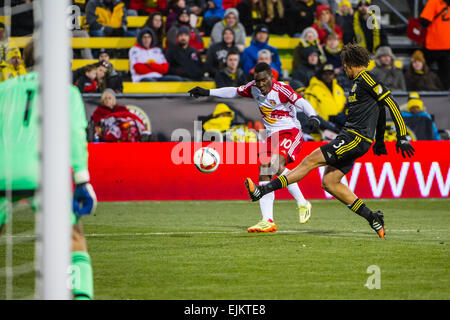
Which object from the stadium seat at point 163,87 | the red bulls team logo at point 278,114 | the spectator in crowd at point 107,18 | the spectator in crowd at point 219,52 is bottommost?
the red bulls team logo at point 278,114

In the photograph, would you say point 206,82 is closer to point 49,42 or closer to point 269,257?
point 269,257

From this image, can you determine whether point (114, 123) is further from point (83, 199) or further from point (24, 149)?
point (83, 199)

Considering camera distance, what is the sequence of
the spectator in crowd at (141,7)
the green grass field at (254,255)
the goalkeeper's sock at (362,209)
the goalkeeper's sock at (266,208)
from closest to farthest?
1. the green grass field at (254,255)
2. the goalkeeper's sock at (362,209)
3. the goalkeeper's sock at (266,208)
4. the spectator in crowd at (141,7)

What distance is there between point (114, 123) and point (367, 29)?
6890 millimetres

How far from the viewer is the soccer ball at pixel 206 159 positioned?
14.9 m

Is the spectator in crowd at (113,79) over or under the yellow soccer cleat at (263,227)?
over

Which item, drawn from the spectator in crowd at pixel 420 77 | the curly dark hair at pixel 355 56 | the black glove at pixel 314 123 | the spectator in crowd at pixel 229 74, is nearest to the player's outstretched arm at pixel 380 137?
the curly dark hair at pixel 355 56

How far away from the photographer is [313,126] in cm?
1048

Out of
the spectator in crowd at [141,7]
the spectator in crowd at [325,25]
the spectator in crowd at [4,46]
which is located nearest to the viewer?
the spectator in crowd at [4,46]

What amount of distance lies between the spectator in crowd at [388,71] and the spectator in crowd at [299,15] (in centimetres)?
227

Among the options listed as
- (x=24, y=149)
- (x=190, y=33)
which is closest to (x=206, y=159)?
(x=190, y=33)

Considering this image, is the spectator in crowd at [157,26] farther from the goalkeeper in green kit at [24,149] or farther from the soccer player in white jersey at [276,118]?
the goalkeeper in green kit at [24,149]

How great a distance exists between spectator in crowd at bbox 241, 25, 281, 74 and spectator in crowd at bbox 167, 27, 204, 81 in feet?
3.14

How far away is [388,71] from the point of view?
17.9 m
